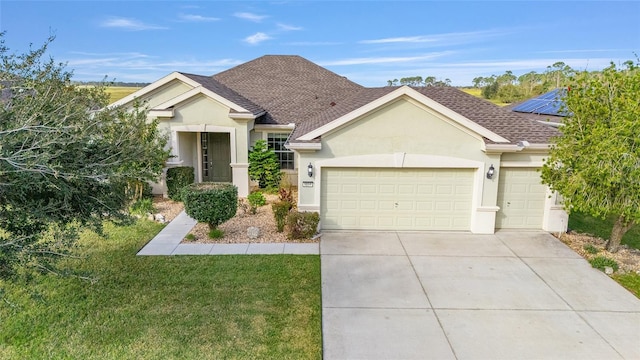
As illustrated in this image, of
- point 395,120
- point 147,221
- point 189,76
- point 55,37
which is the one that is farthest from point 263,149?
point 55,37

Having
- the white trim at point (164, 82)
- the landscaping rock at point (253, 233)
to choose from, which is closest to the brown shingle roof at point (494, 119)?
the landscaping rock at point (253, 233)

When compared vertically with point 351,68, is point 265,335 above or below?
below

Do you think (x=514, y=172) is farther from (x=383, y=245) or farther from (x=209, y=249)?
(x=209, y=249)

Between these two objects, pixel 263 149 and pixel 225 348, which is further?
pixel 263 149

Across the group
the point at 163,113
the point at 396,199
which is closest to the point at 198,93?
the point at 163,113

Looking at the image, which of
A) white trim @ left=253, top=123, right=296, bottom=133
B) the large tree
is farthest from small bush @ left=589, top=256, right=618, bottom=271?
white trim @ left=253, top=123, right=296, bottom=133

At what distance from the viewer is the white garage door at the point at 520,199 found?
490 inches

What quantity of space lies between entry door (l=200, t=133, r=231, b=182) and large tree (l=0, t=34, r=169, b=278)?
10.8 metres

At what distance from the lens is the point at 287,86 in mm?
22016

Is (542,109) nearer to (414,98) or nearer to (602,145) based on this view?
(414,98)

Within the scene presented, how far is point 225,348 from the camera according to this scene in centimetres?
641

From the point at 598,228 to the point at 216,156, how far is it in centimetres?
1474

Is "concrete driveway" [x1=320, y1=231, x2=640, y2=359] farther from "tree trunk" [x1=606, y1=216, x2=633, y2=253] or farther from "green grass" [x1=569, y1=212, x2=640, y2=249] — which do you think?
"green grass" [x1=569, y1=212, x2=640, y2=249]

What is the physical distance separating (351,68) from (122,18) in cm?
1942
